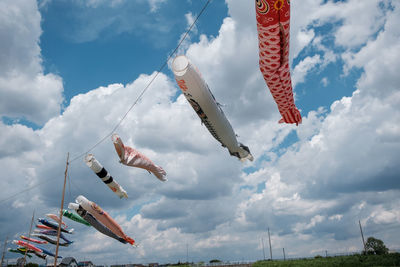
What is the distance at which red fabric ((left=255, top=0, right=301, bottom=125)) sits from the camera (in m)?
6.47

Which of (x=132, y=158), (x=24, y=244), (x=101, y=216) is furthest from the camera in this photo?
(x=24, y=244)

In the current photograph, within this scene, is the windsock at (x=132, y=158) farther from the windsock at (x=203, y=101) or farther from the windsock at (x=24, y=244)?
the windsock at (x=24, y=244)

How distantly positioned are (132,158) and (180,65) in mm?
5042

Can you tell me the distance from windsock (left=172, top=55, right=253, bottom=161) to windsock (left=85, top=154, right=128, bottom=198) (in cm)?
590

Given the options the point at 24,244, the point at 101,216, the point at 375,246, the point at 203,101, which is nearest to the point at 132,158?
the point at 203,101

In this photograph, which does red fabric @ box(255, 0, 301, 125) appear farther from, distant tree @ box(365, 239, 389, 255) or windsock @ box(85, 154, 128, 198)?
distant tree @ box(365, 239, 389, 255)

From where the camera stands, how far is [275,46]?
6969 millimetres

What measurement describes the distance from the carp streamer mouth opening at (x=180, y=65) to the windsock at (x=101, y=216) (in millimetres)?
16012

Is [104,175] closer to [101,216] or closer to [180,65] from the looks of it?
[180,65]

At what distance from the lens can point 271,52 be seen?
712cm

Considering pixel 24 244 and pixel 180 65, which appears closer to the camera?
pixel 180 65

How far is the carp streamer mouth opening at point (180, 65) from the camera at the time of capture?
822 centimetres

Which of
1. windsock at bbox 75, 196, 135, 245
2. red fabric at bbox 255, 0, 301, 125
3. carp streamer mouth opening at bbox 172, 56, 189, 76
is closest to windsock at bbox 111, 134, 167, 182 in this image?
carp streamer mouth opening at bbox 172, 56, 189, 76

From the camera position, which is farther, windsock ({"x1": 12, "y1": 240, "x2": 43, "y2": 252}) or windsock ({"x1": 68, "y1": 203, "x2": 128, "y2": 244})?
windsock ({"x1": 12, "y1": 240, "x2": 43, "y2": 252})
